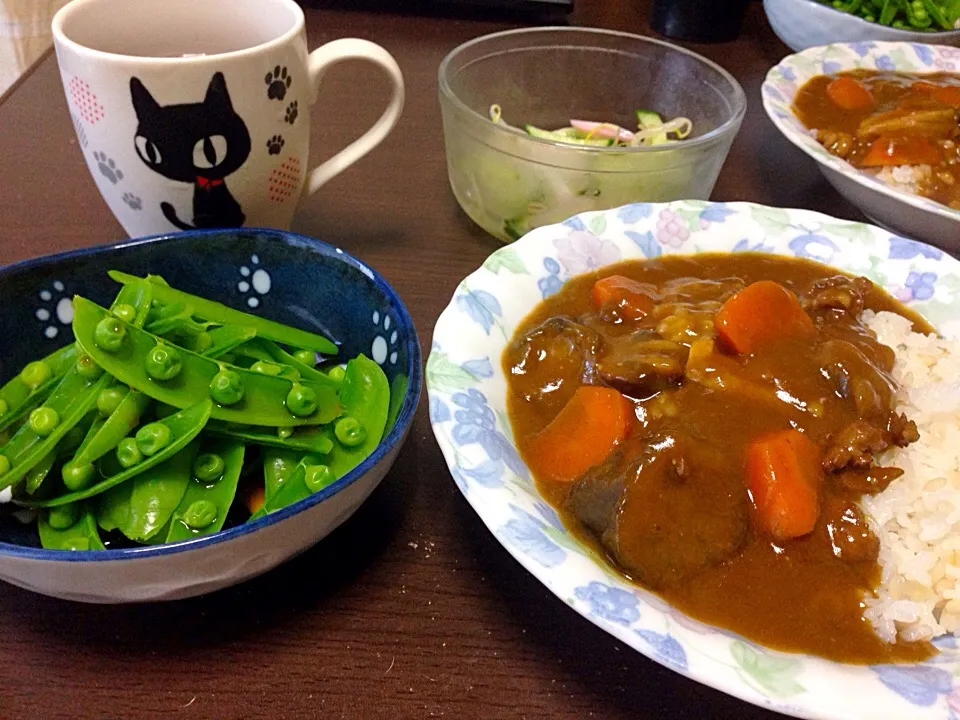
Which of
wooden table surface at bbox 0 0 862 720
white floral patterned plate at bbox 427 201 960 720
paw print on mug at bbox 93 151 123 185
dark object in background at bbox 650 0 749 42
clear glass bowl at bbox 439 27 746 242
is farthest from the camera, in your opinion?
dark object in background at bbox 650 0 749 42

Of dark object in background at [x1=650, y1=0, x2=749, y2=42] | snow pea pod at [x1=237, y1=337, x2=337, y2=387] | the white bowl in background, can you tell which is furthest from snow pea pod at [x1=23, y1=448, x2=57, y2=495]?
dark object in background at [x1=650, y1=0, x2=749, y2=42]

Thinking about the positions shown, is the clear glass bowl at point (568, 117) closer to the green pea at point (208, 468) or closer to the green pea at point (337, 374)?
the green pea at point (337, 374)

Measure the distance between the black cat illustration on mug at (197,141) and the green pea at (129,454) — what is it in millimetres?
619

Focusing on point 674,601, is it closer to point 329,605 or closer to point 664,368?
point 664,368

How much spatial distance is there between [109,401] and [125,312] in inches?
5.8

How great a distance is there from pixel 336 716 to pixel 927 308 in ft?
4.69

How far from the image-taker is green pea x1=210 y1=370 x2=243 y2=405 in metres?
1.09

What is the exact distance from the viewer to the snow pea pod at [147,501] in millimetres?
1051

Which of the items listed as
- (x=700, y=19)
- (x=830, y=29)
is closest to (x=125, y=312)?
(x=830, y=29)

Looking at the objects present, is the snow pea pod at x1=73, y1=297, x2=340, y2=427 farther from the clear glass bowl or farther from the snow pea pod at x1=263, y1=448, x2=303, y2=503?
the clear glass bowl

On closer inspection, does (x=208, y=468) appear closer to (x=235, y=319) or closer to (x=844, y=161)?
(x=235, y=319)

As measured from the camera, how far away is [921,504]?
4.14ft

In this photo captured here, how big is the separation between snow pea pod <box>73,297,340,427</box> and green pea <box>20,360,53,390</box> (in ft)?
0.41

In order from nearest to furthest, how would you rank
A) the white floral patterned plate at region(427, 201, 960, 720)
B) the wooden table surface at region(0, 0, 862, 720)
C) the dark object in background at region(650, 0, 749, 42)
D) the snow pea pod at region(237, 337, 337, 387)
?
the white floral patterned plate at region(427, 201, 960, 720) → the wooden table surface at region(0, 0, 862, 720) → the snow pea pod at region(237, 337, 337, 387) → the dark object in background at region(650, 0, 749, 42)
